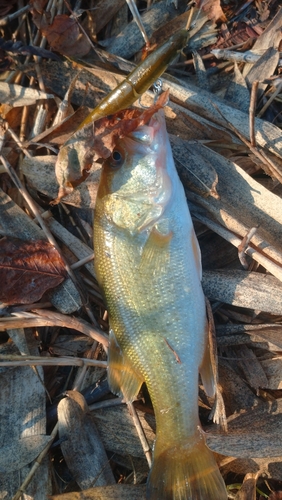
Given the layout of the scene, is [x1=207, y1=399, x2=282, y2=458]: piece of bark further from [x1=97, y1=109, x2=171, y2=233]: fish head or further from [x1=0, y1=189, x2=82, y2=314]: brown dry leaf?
[x1=97, y1=109, x2=171, y2=233]: fish head

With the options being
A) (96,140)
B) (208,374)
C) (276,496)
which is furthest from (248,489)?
(96,140)

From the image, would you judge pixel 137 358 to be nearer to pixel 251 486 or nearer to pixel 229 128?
pixel 251 486

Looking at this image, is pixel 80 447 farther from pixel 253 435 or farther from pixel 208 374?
pixel 253 435

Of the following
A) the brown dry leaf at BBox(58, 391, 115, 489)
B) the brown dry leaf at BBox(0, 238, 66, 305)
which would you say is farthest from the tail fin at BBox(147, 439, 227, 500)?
the brown dry leaf at BBox(0, 238, 66, 305)

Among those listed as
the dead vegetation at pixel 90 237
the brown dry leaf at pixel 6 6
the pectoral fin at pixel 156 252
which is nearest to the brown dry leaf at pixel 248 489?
the dead vegetation at pixel 90 237

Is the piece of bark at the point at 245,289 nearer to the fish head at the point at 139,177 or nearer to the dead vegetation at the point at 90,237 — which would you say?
the dead vegetation at the point at 90,237
